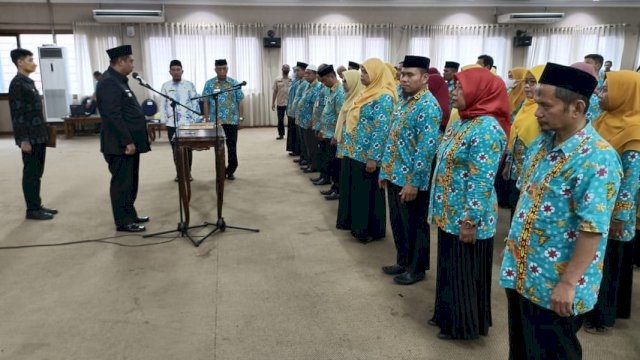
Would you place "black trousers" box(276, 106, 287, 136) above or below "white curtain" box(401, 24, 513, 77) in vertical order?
below

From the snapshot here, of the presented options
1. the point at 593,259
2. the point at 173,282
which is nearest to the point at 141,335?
the point at 173,282

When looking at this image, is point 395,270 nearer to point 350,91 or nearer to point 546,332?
point 546,332

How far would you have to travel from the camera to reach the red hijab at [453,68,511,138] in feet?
6.89

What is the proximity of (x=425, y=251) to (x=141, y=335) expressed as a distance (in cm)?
179

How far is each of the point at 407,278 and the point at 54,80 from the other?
1016 cm

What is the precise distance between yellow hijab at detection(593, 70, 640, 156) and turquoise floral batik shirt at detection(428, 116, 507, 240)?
2.14ft

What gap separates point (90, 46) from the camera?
1072cm

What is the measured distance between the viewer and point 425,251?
3051 millimetres

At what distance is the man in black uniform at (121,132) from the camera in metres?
3.84

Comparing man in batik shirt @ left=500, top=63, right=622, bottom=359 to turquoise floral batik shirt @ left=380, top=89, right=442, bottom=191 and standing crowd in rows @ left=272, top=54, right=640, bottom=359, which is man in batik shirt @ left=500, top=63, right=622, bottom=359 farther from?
turquoise floral batik shirt @ left=380, top=89, right=442, bottom=191

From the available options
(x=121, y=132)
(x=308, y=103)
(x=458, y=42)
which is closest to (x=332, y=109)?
(x=308, y=103)

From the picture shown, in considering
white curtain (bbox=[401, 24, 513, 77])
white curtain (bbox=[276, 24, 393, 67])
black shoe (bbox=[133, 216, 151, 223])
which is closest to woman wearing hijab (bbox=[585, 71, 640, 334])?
black shoe (bbox=[133, 216, 151, 223])

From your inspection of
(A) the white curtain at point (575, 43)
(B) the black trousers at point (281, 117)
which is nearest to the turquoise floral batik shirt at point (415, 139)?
(B) the black trousers at point (281, 117)

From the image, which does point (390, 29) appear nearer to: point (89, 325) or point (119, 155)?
point (119, 155)
